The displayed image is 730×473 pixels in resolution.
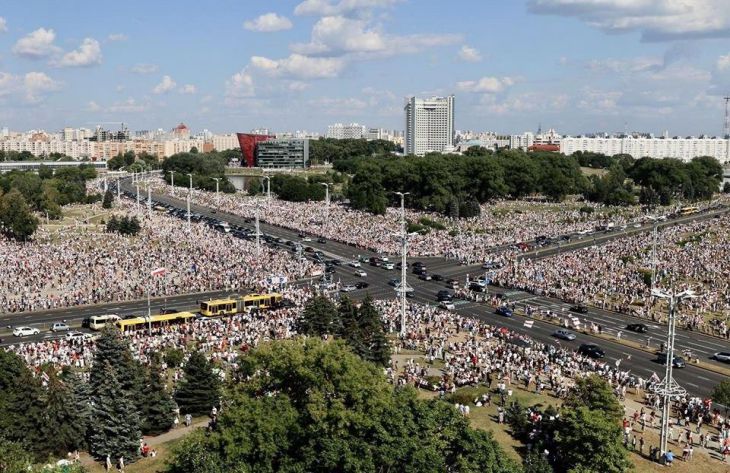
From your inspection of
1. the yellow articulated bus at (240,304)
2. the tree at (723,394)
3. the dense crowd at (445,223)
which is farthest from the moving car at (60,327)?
the tree at (723,394)

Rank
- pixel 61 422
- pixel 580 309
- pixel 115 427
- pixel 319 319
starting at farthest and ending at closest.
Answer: pixel 580 309 → pixel 319 319 → pixel 61 422 → pixel 115 427

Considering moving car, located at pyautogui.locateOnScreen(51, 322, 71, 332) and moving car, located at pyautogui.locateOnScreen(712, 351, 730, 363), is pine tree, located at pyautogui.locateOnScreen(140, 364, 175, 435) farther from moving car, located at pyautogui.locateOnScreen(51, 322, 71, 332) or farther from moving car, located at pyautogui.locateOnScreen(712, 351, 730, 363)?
moving car, located at pyautogui.locateOnScreen(712, 351, 730, 363)

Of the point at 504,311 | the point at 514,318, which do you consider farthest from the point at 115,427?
the point at 504,311

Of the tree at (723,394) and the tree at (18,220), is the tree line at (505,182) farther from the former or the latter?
the tree at (723,394)

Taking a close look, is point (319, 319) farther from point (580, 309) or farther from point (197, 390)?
point (580, 309)

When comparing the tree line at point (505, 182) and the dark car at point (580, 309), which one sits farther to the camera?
the tree line at point (505, 182)

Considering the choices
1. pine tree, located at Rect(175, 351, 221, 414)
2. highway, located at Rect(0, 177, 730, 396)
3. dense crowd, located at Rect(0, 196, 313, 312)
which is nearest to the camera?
pine tree, located at Rect(175, 351, 221, 414)

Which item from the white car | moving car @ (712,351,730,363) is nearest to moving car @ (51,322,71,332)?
the white car
